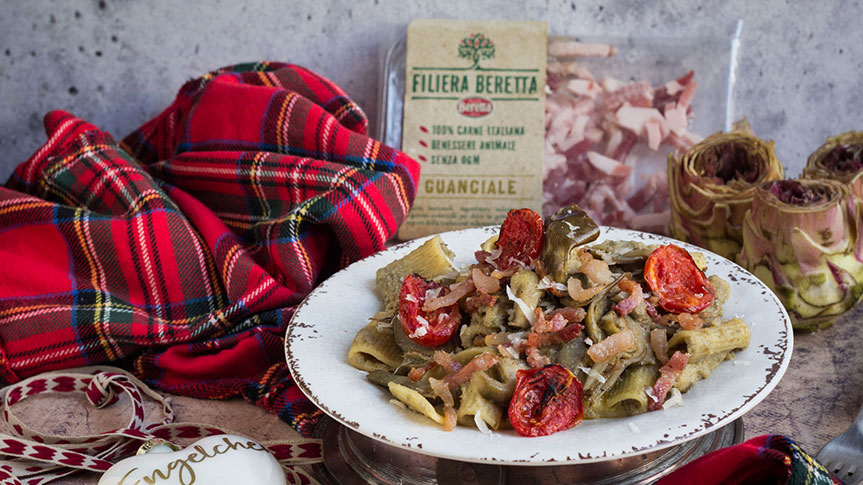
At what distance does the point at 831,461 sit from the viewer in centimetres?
99

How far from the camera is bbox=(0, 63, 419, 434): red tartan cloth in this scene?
129cm

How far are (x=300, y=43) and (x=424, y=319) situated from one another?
1.03 metres

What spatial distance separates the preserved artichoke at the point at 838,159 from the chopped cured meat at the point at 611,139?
0.28 metres

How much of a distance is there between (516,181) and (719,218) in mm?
457

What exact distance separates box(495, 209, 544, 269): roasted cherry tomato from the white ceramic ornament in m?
0.40

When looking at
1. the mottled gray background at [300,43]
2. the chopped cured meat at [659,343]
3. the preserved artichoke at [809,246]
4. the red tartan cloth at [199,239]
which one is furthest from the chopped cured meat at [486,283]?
the mottled gray background at [300,43]

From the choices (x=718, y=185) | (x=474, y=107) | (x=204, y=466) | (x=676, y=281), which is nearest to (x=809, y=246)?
(x=718, y=185)

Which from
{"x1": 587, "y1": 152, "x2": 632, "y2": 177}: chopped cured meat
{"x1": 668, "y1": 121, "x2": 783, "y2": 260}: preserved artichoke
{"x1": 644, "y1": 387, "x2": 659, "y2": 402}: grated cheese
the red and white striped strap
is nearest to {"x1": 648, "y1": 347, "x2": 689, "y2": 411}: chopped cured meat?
{"x1": 644, "y1": 387, "x2": 659, "y2": 402}: grated cheese

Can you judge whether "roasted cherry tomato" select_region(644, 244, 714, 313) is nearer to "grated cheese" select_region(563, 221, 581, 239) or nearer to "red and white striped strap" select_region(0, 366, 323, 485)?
"grated cheese" select_region(563, 221, 581, 239)

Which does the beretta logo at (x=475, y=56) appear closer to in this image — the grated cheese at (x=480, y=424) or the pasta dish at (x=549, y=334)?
the pasta dish at (x=549, y=334)

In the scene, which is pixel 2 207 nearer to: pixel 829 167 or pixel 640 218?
pixel 640 218

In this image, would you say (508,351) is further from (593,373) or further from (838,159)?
(838,159)

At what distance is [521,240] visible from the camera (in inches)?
43.3

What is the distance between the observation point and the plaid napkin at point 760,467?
31.5 inches
